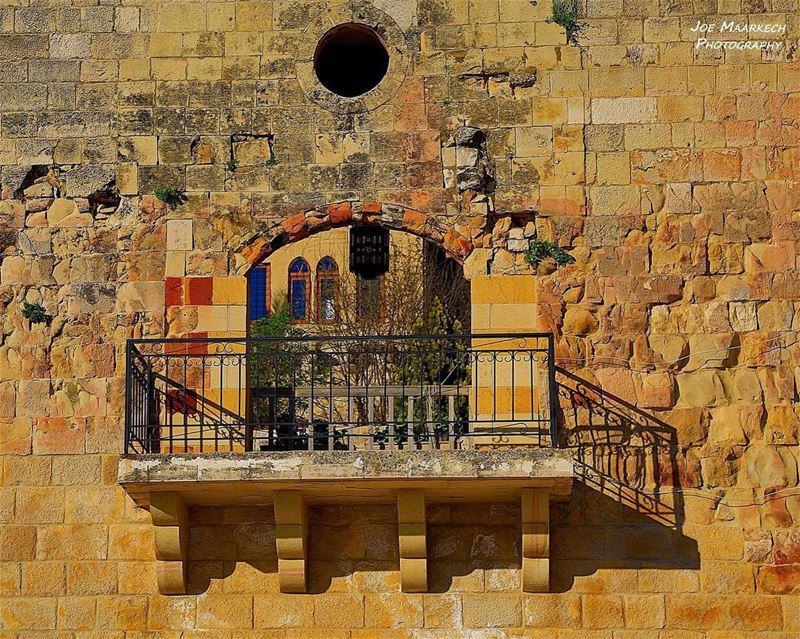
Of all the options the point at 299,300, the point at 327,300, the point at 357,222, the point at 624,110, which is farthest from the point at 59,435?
the point at 299,300

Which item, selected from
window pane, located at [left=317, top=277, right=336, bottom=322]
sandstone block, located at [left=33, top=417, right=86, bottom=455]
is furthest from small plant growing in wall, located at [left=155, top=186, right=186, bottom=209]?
window pane, located at [left=317, top=277, right=336, bottom=322]

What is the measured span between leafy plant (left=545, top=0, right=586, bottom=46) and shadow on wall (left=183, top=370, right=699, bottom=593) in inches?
108

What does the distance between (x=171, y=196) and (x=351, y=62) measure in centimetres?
184

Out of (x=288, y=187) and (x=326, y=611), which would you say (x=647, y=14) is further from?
(x=326, y=611)

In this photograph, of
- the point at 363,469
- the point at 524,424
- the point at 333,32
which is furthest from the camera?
the point at 333,32

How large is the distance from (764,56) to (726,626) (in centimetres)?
419

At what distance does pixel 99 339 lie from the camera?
12523 millimetres

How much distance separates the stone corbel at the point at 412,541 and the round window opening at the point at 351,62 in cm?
326

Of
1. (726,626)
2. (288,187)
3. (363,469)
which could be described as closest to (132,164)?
(288,187)

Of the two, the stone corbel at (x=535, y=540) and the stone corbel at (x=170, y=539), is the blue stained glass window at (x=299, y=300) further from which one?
the stone corbel at (x=535, y=540)

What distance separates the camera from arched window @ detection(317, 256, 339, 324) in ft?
81.1

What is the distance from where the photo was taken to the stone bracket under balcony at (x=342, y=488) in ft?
37.0

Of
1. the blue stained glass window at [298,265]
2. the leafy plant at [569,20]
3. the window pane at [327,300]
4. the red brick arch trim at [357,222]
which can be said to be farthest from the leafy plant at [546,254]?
the blue stained glass window at [298,265]

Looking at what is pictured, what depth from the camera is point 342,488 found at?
38.3 ft
